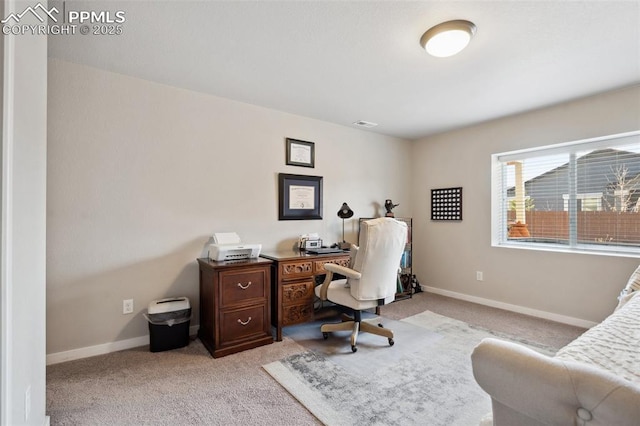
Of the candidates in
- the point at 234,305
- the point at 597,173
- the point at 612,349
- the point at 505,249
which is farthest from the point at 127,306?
the point at 597,173

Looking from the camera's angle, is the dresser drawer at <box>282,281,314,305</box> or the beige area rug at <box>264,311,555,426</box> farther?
the dresser drawer at <box>282,281,314,305</box>

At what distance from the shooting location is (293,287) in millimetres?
2836

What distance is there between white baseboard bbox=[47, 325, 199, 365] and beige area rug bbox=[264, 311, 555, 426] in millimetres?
1259

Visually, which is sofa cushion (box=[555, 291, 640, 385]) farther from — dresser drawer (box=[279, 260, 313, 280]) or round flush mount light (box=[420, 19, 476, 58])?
dresser drawer (box=[279, 260, 313, 280])

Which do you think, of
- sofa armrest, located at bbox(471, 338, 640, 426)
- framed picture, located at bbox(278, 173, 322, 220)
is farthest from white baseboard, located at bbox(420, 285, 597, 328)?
sofa armrest, located at bbox(471, 338, 640, 426)

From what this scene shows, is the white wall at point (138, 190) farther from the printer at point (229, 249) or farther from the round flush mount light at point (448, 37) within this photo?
the round flush mount light at point (448, 37)

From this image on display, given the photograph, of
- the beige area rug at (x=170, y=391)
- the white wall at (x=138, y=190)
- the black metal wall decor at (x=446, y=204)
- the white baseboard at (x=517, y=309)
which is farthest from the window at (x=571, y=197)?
the beige area rug at (x=170, y=391)

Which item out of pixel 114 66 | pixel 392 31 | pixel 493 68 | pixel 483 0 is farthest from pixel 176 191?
pixel 493 68

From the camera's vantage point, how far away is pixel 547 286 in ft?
10.9

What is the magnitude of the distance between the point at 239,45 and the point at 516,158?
3.50 metres

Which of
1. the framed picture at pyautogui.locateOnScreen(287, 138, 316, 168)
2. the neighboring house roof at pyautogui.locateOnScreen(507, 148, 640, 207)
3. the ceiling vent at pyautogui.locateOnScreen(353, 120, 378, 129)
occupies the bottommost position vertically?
the neighboring house roof at pyautogui.locateOnScreen(507, 148, 640, 207)

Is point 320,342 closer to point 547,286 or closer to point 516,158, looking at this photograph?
point 547,286

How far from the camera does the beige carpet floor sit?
5.54 feet

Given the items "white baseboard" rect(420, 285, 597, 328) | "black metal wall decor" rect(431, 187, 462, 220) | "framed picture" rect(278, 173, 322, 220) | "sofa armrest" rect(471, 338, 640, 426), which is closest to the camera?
"sofa armrest" rect(471, 338, 640, 426)
